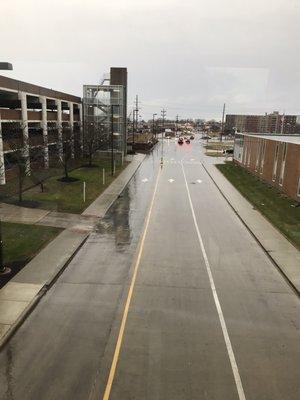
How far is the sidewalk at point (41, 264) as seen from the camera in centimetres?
1177

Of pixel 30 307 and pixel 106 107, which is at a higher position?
pixel 106 107

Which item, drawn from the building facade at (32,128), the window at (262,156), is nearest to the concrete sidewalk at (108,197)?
the building facade at (32,128)

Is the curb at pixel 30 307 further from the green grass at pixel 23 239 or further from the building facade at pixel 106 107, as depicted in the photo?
the building facade at pixel 106 107

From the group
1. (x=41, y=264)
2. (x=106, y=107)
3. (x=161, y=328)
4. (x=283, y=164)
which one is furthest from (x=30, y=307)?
(x=106, y=107)

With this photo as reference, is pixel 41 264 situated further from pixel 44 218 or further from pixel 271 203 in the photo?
pixel 271 203

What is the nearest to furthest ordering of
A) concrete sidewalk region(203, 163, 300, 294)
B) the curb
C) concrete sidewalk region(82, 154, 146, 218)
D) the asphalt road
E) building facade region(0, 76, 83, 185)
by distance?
the asphalt road
the curb
concrete sidewalk region(203, 163, 300, 294)
concrete sidewalk region(82, 154, 146, 218)
building facade region(0, 76, 83, 185)

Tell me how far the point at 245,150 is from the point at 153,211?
2864 centimetres

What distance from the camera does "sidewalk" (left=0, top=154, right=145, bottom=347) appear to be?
11.8 m

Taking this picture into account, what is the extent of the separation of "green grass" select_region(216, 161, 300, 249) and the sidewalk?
34.9 feet

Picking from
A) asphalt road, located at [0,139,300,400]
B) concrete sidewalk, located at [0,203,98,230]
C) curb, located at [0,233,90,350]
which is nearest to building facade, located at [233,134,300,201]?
asphalt road, located at [0,139,300,400]

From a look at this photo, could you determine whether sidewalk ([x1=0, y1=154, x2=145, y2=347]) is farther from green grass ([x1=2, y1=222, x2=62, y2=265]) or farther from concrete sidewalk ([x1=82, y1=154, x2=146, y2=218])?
green grass ([x1=2, y1=222, x2=62, y2=265])

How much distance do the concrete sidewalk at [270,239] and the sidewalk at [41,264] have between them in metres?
8.87

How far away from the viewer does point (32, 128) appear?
45.1m

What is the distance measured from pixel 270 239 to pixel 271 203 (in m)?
9.78
